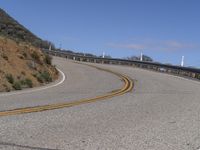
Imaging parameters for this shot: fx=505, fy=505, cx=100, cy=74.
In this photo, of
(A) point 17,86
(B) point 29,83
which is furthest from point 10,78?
(A) point 17,86

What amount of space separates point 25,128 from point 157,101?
8066 mm

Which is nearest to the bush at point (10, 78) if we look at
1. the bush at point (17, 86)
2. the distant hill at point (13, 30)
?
the bush at point (17, 86)

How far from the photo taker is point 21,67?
27.0 meters

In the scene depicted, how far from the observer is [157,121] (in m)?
12.6

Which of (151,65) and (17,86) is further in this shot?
(151,65)

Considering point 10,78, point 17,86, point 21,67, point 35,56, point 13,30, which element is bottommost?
point 17,86

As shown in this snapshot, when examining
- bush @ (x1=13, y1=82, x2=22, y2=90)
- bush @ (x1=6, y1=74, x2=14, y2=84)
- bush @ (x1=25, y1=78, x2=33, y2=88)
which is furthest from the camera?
bush @ (x1=25, y1=78, x2=33, y2=88)

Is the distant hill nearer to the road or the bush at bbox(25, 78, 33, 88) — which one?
the bush at bbox(25, 78, 33, 88)

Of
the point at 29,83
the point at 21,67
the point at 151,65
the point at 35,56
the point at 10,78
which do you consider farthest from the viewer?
the point at 151,65

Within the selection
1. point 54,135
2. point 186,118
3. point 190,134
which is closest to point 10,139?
point 54,135

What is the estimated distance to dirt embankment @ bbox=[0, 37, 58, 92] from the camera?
75.8 ft

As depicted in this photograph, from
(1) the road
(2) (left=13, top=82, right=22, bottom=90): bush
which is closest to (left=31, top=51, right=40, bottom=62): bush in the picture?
(2) (left=13, top=82, right=22, bottom=90): bush

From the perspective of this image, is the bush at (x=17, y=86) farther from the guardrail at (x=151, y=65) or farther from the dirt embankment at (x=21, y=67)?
the guardrail at (x=151, y=65)

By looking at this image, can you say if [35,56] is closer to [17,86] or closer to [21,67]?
[21,67]
